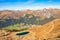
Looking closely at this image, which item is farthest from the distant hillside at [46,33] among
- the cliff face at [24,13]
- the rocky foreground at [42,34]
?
the cliff face at [24,13]

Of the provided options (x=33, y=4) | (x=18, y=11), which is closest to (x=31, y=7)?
(x=33, y=4)

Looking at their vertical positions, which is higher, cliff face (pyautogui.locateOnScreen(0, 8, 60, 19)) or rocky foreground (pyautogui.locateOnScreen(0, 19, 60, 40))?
cliff face (pyautogui.locateOnScreen(0, 8, 60, 19))

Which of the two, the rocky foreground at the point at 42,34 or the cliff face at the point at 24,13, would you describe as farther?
the cliff face at the point at 24,13

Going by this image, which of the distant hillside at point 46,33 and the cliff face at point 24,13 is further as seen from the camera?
the cliff face at point 24,13

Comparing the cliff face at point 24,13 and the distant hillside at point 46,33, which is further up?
the cliff face at point 24,13

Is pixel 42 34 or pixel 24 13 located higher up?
pixel 24 13

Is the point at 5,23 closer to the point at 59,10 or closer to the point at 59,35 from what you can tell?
the point at 59,10

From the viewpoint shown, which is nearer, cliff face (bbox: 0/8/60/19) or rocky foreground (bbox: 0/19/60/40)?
rocky foreground (bbox: 0/19/60/40)

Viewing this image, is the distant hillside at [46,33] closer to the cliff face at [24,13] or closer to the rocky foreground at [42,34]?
the rocky foreground at [42,34]

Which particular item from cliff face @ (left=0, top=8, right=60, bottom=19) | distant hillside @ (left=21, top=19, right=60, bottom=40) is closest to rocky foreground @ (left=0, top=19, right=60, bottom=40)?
distant hillside @ (left=21, top=19, right=60, bottom=40)

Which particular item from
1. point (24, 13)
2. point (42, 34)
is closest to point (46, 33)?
point (42, 34)

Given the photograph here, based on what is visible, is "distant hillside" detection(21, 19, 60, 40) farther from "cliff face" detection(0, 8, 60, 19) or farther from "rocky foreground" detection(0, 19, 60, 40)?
"cliff face" detection(0, 8, 60, 19)

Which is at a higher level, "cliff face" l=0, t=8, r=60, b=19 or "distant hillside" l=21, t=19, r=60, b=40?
"cliff face" l=0, t=8, r=60, b=19

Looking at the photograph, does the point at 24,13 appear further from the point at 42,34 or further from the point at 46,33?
the point at 46,33
